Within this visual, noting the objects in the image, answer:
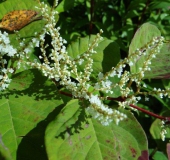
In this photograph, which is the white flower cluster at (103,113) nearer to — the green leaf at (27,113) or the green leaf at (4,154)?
the green leaf at (27,113)

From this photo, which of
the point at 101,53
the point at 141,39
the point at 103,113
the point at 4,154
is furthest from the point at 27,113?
the point at 141,39

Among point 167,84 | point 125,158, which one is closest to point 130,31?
point 167,84

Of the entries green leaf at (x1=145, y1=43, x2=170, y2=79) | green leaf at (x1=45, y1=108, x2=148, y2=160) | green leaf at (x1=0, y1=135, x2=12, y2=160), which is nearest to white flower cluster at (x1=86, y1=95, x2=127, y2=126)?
Answer: green leaf at (x1=45, y1=108, x2=148, y2=160)

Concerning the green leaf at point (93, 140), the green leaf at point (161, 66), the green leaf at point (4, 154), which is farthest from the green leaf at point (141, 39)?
the green leaf at point (4, 154)

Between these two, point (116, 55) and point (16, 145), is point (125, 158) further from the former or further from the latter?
point (116, 55)

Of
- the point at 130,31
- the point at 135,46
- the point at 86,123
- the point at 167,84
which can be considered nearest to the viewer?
the point at 86,123

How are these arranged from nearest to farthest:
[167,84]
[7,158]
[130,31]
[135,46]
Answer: [7,158] → [135,46] → [167,84] → [130,31]

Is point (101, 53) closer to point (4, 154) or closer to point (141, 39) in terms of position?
point (141, 39)
